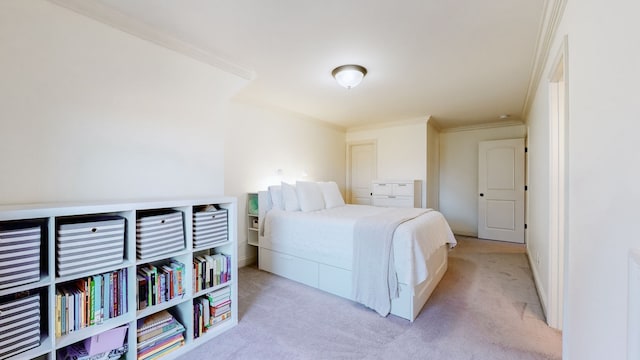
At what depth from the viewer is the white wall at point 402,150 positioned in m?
4.56

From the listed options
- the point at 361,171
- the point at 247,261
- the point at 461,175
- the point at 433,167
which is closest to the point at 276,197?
the point at 247,261

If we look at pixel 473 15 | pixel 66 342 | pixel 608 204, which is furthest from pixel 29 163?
pixel 473 15

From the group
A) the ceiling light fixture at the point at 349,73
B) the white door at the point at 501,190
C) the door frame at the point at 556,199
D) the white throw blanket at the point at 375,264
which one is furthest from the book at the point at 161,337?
the white door at the point at 501,190

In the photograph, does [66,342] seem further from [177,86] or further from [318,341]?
[177,86]

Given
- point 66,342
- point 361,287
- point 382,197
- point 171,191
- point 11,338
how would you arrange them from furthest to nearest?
point 382,197 < point 361,287 < point 171,191 < point 66,342 < point 11,338

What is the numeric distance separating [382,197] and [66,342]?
14.0ft

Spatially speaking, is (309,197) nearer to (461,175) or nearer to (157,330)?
(157,330)

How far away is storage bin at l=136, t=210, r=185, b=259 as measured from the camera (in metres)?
1.59

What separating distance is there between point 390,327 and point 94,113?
2631 mm

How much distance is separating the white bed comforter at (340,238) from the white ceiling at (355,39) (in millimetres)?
1537

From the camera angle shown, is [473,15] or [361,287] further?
[361,287]

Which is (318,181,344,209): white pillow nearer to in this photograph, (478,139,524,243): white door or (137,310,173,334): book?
(137,310,173,334): book

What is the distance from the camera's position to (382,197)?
15.5 ft

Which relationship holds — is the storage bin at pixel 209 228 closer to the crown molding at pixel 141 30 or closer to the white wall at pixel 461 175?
the crown molding at pixel 141 30
